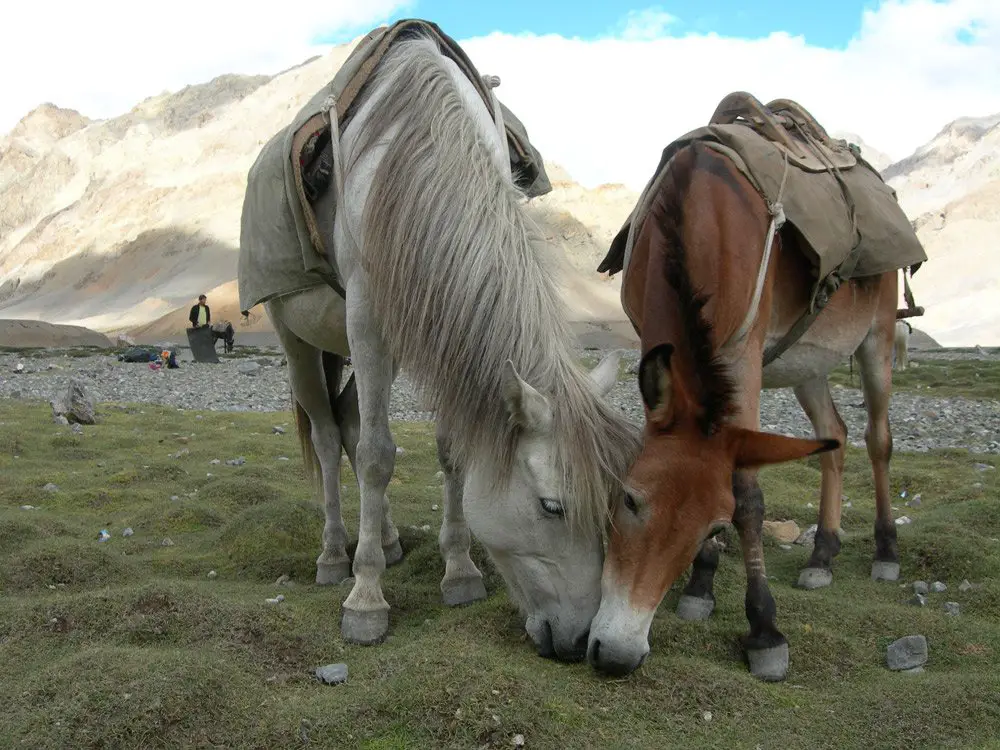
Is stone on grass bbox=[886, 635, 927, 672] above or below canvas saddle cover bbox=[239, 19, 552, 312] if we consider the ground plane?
below

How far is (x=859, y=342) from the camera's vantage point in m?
5.04

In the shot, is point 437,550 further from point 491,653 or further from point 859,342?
point 859,342

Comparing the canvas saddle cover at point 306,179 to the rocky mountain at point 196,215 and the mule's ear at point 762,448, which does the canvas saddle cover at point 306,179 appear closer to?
the mule's ear at point 762,448

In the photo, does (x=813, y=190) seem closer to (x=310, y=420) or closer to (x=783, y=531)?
(x=783, y=531)

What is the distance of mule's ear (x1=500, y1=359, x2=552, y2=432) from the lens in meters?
3.22

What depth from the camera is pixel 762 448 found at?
3244 millimetres

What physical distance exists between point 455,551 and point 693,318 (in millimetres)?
1854

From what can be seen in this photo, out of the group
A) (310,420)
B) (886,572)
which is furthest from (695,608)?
(310,420)

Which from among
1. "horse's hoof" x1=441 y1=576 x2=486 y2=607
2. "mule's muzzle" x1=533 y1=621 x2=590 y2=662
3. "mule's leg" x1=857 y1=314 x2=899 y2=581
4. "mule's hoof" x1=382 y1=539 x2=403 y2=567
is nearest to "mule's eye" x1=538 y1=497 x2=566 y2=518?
"mule's muzzle" x1=533 y1=621 x2=590 y2=662

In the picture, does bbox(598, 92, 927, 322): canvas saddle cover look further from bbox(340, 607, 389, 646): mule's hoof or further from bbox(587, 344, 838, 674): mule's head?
bbox(340, 607, 389, 646): mule's hoof

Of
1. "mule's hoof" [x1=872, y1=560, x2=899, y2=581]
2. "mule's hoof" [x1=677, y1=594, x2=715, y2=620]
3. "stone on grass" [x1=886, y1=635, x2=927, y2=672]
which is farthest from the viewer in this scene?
"mule's hoof" [x1=872, y1=560, x2=899, y2=581]

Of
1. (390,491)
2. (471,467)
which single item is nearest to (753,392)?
(471,467)

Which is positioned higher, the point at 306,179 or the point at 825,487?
the point at 306,179

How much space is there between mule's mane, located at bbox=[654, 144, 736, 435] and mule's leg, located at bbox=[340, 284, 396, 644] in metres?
1.36
